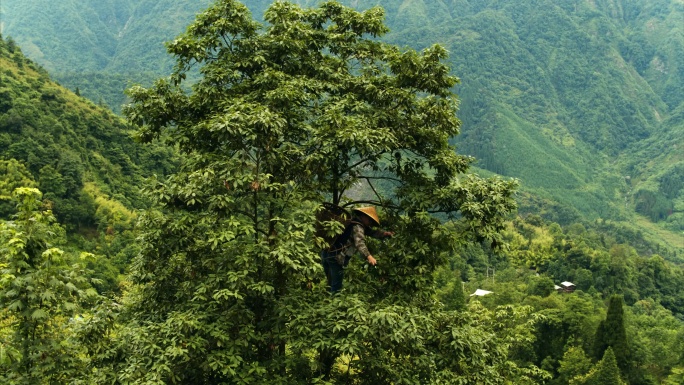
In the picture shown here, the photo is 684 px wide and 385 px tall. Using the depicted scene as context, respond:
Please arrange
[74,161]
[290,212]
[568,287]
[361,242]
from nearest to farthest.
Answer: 1. [290,212]
2. [361,242]
3. [74,161]
4. [568,287]

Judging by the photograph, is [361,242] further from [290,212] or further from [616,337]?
[616,337]

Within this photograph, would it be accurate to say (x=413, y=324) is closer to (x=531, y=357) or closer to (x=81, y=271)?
(x=81, y=271)

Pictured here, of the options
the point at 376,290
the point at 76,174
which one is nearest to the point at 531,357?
the point at 376,290

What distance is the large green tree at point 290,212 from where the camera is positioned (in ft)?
26.3

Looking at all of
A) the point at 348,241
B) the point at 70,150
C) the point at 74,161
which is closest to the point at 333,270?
the point at 348,241

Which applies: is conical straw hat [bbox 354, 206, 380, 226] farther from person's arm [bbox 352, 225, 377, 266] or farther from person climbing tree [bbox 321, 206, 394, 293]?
person's arm [bbox 352, 225, 377, 266]

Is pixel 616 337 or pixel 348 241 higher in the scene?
pixel 616 337

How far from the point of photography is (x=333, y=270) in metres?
9.88

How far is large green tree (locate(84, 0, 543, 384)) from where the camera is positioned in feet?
26.3

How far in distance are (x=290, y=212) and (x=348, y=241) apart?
1.42m

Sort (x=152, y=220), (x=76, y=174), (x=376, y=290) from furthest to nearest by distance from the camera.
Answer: (x=76, y=174) < (x=376, y=290) < (x=152, y=220)

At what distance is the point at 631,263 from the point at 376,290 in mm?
90062

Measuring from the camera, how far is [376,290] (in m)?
9.52

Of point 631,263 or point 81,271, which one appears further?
point 631,263
